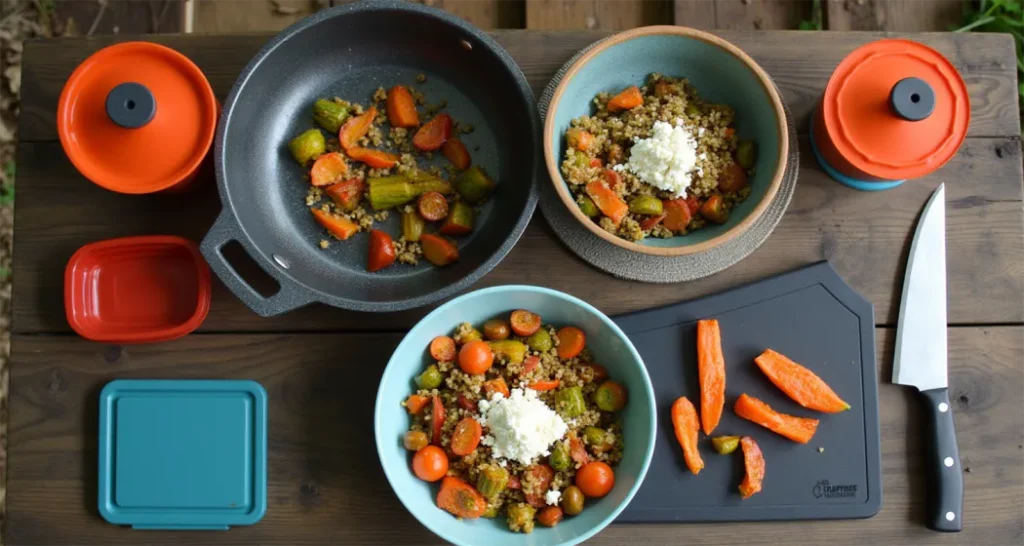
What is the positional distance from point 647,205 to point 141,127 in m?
0.80

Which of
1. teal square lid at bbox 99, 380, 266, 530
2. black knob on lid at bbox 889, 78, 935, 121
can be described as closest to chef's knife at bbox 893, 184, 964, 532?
black knob on lid at bbox 889, 78, 935, 121

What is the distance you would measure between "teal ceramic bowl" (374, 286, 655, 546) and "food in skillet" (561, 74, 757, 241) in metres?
0.16

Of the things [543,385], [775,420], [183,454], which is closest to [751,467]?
[775,420]

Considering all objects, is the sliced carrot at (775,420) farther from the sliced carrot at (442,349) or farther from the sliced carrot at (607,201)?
the sliced carrot at (442,349)

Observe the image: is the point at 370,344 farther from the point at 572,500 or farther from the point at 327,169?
the point at 572,500

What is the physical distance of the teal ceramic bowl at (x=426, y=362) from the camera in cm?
120

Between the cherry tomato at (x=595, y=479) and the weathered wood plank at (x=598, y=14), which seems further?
the weathered wood plank at (x=598, y=14)

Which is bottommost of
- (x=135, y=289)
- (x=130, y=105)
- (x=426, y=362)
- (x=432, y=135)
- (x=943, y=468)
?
(x=943, y=468)

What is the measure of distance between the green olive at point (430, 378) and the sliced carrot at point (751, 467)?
0.53m

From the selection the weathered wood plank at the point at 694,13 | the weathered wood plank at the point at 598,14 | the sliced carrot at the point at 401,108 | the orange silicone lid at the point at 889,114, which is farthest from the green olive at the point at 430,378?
the weathered wood plank at the point at 694,13

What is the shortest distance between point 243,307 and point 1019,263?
1.38 meters

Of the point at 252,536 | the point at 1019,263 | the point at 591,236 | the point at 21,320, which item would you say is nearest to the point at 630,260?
the point at 591,236

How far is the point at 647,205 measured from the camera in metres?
1.26

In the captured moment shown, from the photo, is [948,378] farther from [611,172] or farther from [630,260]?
[611,172]
